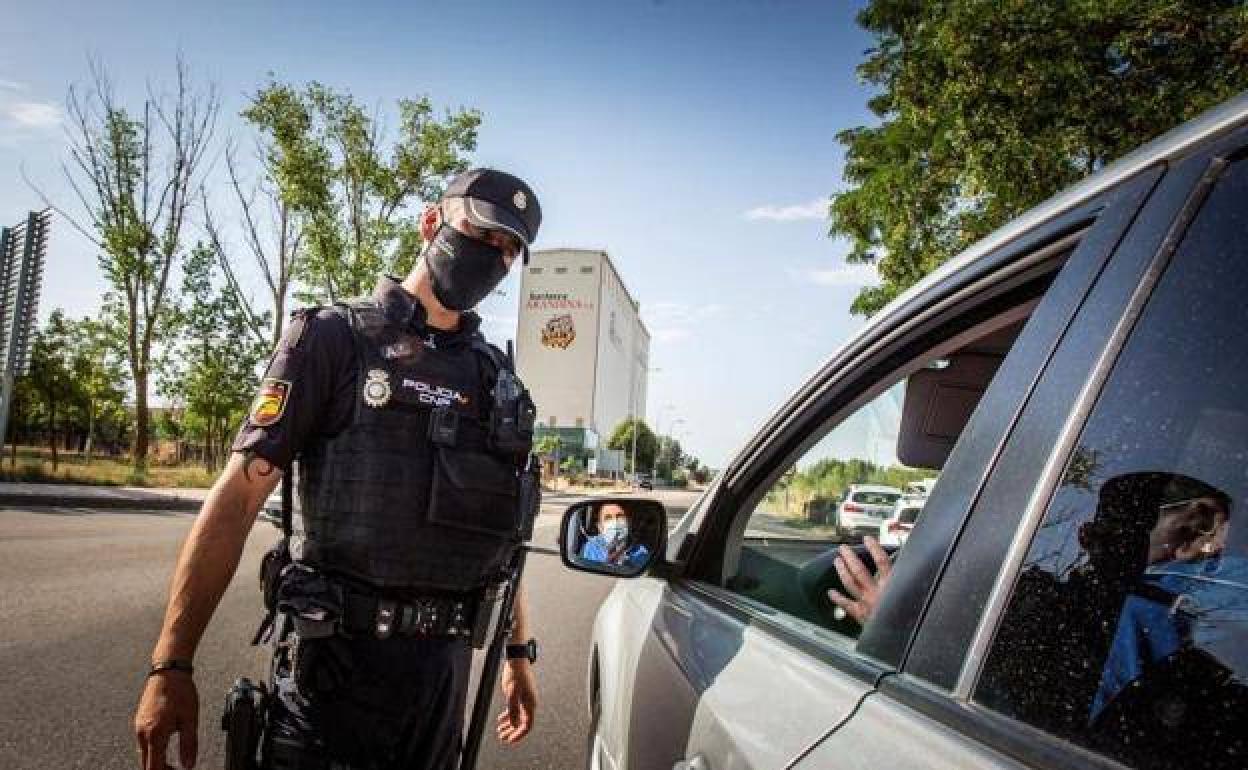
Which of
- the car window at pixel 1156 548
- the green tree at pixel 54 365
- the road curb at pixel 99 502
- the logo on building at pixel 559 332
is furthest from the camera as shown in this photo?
the logo on building at pixel 559 332

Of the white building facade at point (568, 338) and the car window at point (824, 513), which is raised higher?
the white building facade at point (568, 338)

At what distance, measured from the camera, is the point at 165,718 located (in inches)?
60.3

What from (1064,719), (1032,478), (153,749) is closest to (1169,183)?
(1032,478)

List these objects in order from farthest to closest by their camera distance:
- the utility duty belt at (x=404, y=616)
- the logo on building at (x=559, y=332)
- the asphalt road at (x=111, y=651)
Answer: the logo on building at (x=559, y=332) < the asphalt road at (x=111, y=651) < the utility duty belt at (x=404, y=616)

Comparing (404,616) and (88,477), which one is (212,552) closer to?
(404,616)

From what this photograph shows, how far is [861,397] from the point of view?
4.66 ft

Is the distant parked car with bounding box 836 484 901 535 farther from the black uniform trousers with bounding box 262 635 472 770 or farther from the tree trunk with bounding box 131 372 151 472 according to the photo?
the tree trunk with bounding box 131 372 151 472

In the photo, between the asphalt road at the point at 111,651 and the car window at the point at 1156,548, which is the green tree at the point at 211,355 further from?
the car window at the point at 1156,548

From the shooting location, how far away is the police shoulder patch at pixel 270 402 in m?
1.79

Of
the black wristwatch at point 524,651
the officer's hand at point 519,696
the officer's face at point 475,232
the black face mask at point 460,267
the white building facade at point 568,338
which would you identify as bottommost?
the officer's hand at point 519,696

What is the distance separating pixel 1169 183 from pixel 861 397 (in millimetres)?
688

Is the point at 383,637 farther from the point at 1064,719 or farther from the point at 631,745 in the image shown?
the point at 1064,719

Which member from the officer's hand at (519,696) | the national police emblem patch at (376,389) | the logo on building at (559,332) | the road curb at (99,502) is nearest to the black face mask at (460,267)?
the national police emblem patch at (376,389)

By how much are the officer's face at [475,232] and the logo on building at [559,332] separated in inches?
3321
